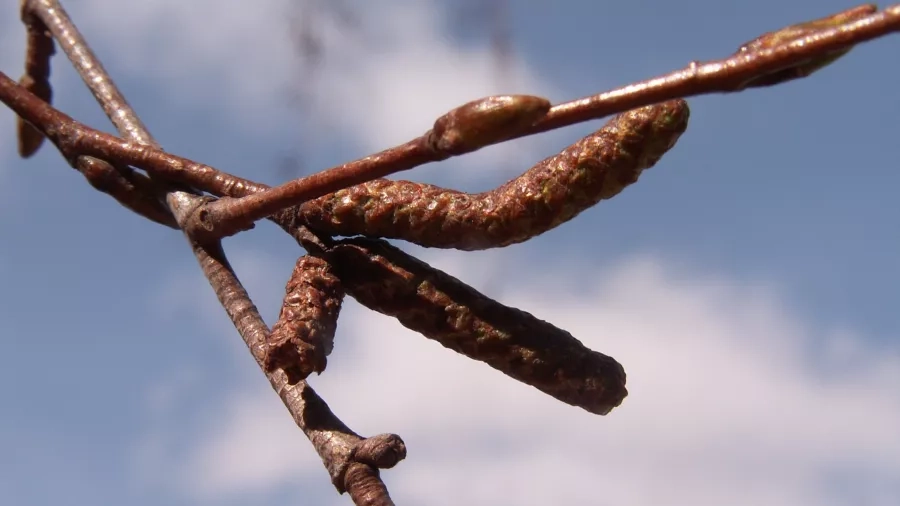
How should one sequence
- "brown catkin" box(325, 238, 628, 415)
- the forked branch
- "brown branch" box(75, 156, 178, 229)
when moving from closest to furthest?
the forked branch, "brown catkin" box(325, 238, 628, 415), "brown branch" box(75, 156, 178, 229)

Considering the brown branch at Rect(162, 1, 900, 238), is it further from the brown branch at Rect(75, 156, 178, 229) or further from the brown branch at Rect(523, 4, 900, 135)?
the brown branch at Rect(75, 156, 178, 229)

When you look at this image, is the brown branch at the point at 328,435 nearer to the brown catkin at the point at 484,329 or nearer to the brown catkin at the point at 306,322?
the brown catkin at the point at 306,322

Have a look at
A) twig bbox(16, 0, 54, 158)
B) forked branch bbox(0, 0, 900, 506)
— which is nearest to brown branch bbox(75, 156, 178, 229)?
forked branch bbox(0, 0, 900, 506)

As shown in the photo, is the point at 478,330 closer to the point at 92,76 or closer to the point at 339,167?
the point at 339,167

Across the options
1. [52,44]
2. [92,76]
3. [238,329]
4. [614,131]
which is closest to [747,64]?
[614,131]

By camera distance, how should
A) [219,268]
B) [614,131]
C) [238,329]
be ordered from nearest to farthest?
[614,131]
[238,329]
[219,268]

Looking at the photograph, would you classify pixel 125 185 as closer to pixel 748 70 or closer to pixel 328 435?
pixel 328 435
